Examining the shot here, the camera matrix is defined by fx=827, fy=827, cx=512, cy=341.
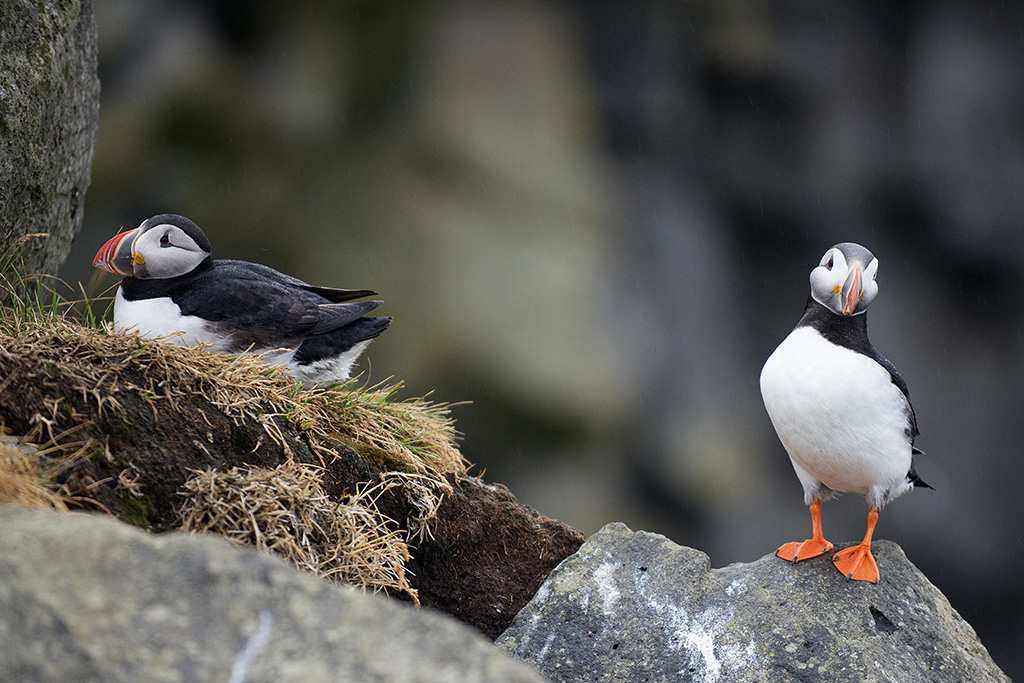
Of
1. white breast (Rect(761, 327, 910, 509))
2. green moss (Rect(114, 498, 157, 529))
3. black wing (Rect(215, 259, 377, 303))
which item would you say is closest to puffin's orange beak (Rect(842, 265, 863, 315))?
white breast (Rect(761, 327, 910, 509))

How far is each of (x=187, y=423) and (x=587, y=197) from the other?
7.84m

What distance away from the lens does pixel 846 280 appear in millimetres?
3062

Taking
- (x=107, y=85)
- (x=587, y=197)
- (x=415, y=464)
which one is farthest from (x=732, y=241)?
(x=415, y=464)

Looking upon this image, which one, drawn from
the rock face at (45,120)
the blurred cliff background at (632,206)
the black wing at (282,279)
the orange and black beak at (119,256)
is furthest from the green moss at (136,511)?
the blurred cliff background at (632,206)

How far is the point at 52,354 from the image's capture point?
2.40m

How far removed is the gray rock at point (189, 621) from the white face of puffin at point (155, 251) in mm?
1617

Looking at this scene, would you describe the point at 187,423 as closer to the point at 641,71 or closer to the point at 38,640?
the point at 38,640

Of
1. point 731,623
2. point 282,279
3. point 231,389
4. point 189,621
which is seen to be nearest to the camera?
point 189,621

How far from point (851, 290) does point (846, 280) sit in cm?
5

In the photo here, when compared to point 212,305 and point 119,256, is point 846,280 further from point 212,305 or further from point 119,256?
point 119,256

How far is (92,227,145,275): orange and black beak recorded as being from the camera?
302 centimetres

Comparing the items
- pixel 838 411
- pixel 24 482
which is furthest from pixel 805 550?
pixel 24 482

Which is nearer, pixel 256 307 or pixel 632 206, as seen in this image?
pixel 256 307

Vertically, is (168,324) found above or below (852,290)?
below
